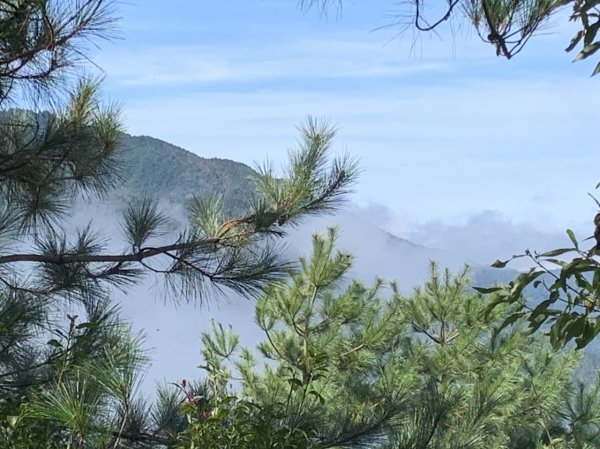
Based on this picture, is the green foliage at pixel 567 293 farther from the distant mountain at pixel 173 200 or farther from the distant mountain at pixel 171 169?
→ the distant mountain at pixel 171 169

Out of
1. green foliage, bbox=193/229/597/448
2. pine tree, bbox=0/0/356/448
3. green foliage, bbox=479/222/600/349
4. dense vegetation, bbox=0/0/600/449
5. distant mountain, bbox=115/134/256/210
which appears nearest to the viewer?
green foliage, bbox=479/222/600/349

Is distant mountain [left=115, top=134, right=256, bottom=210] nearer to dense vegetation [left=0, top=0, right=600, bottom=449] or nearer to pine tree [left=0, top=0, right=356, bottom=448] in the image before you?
dense vegetation [left=0, top=0, right=600, bottom=449]

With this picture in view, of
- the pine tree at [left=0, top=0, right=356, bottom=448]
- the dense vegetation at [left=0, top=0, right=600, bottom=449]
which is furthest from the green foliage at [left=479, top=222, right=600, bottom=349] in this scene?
the pine tree at [left=0, top=0, right=356, bottom=448]

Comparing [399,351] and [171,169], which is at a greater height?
[171,169]

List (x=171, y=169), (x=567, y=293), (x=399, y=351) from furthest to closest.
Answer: (x=171, y=169), (x=399, y=351), (x=567, y=293)

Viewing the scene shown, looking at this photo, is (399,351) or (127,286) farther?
(399,351)

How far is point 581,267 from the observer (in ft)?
3.87

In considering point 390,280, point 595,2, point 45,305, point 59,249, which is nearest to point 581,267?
point 595,2

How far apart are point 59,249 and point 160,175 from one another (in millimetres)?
43907

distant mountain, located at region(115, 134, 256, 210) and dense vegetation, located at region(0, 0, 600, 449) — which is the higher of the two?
distant mountain, located at region(115, 134, 256, 210)

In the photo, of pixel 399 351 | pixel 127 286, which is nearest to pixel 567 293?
pixel 127 286

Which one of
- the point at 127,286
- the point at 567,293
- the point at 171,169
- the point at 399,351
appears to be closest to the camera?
the point at 567,293

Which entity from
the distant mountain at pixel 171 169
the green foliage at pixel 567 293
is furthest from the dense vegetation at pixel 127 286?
the distant mountain at pixel 171 169

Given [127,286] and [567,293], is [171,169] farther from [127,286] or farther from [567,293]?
[567,293]
